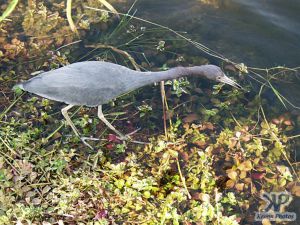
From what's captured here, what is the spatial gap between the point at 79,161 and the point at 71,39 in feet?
4.85

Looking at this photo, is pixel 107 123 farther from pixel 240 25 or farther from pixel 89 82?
pixel 240 25

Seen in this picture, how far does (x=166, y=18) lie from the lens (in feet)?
14.6

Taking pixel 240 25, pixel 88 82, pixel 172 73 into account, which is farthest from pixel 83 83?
pixel 240 25

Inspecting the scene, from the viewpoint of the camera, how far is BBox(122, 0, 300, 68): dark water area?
13.6 ft

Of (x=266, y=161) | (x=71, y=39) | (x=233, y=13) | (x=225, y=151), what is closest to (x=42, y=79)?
(x=71, y=39)

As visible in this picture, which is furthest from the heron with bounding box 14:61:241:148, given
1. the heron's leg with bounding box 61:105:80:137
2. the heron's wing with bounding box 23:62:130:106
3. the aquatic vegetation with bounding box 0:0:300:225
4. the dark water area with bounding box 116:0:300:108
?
the dark water area with bounding box 116:0:300:108

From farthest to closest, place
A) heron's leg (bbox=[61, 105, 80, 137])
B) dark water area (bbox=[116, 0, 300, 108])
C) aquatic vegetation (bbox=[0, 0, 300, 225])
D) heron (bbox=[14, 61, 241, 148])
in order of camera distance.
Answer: dark water area (bbox=[116, 0, 300, 108]) → heron's leg (bbox=[61, 105, 80, 137]) → heron (bbox=[14, 61, 241, 148]) → aquatic vegetation (bbox=[0, 0, 300, 225])

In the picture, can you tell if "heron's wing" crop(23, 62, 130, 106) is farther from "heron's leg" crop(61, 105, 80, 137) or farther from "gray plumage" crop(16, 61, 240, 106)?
"heron's leg" crop(61, 105, 80, 137)

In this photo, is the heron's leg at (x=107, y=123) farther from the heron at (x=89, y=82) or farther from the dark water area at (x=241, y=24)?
the dark water area at (x=241, y=24)

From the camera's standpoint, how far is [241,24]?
14.5 feet

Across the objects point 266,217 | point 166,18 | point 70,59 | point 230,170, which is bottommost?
point 266,217

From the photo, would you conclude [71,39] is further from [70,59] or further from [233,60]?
[233,60]

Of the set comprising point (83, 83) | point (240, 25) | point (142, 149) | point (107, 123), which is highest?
point (240, 25)

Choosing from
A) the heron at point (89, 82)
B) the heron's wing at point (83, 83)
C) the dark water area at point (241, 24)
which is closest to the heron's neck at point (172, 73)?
the heron at point (89, 82)
